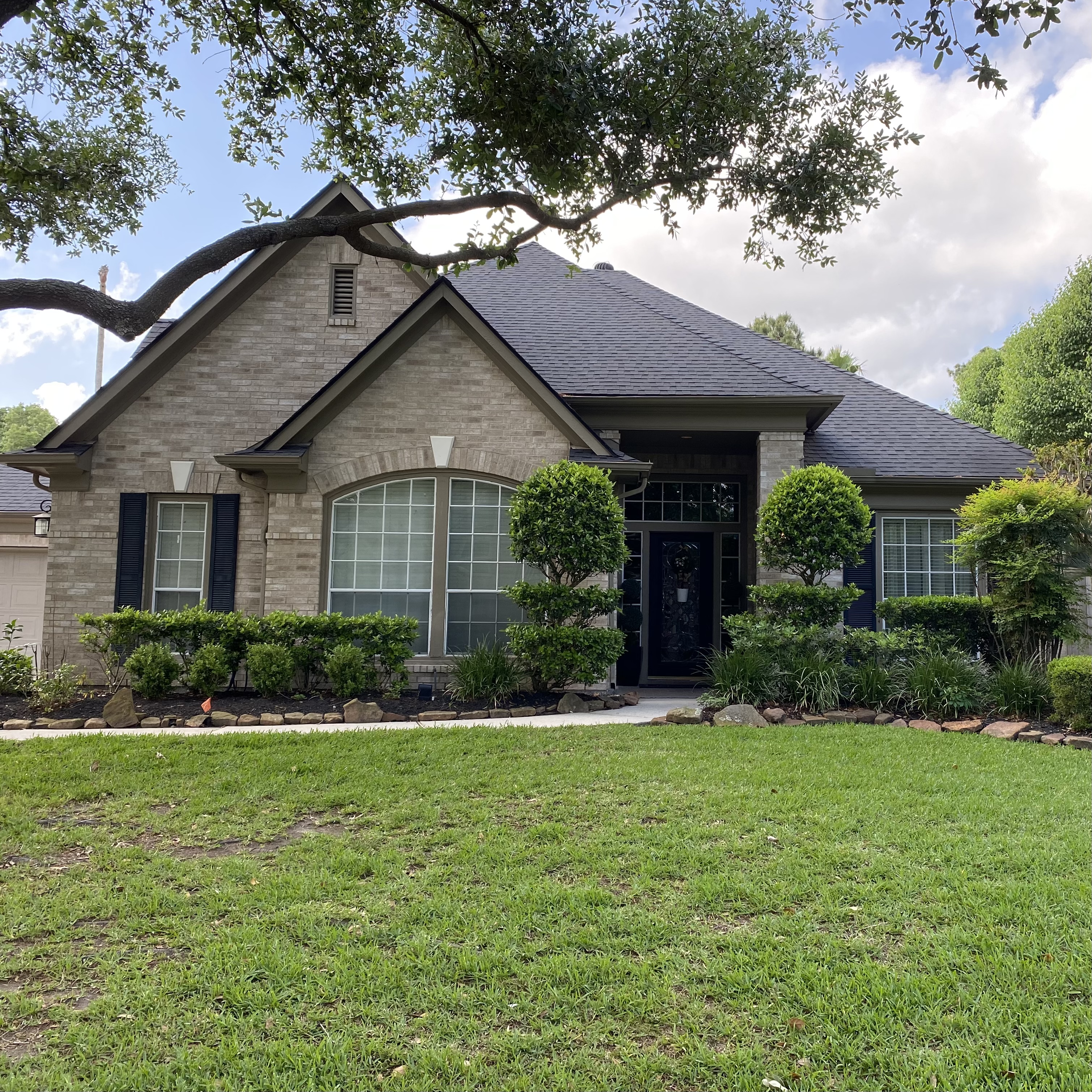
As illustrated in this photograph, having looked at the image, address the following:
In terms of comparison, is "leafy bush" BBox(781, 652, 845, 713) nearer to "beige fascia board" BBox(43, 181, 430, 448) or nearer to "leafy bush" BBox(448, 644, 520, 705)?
"leafy bush" BBox(448, 644, 520, 705)

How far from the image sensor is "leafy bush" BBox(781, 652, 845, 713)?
8.63 meters

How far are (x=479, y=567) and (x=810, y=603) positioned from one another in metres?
4.22

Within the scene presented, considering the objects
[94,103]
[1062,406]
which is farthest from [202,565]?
[1062,406]

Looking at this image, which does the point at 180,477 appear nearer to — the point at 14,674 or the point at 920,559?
the point at 14,674

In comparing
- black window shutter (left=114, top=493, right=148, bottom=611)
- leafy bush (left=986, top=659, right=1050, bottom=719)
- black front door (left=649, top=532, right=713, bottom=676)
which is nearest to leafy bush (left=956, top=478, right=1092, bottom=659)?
leafy bush (left=986, top=659, right=1050, bottom=719)

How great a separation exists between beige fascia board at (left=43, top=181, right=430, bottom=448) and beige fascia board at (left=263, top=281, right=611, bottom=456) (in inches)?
46.7

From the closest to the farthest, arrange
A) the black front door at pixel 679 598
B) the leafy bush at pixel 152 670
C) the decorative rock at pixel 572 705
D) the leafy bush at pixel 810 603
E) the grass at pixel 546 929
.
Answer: the grass at pixel 546 929 → the decorative rock at pixel 572 705 → the leafy bush at pixel 152 670 → the leafy bush at pixel 810 603 → the black front door at pixel 679 598

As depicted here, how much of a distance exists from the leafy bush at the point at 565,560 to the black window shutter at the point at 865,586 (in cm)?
430

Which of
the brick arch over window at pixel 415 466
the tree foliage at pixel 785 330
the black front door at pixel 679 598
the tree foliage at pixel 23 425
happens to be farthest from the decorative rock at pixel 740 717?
the tree foliage at pixel 23 425

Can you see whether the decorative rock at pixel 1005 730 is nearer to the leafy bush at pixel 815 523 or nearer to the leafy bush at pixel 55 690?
the leafy bush at pixel 815 523

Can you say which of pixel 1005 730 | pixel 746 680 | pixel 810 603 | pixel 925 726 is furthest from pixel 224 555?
pixel 1005 730

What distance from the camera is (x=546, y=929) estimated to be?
352 cm

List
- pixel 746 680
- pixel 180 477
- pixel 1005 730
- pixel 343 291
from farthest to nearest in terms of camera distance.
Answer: pixel 343 291, pixel 180 477, pixel 746 680, pixel 1005 730

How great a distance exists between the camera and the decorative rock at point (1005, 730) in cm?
767
